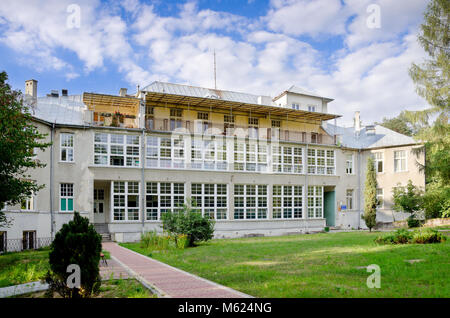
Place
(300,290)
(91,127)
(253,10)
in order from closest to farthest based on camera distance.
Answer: (300,290), (253,10), (91,127)

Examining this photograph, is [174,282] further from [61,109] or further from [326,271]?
[61,109]

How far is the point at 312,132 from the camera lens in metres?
37.0

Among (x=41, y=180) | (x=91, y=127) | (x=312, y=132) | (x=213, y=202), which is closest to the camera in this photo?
(x=41, y=180)

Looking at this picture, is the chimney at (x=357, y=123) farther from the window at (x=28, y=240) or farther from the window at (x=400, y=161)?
the window at (x=28, y=240)

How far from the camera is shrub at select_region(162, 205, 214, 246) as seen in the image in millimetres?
21234

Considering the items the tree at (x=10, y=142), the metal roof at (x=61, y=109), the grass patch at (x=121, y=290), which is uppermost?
the metal roof at (x=61, y=109)

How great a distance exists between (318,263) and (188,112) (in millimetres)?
21417

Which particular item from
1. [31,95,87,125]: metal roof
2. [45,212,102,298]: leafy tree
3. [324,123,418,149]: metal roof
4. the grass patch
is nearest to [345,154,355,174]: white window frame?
[324,123,418,149]: metal roof

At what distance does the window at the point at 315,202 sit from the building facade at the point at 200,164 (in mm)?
126

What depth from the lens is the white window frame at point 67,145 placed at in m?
26.6

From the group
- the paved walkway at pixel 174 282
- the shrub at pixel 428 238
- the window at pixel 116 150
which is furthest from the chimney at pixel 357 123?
the paved walkway at pixel 174 282

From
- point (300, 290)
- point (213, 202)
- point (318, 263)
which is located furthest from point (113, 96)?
point (300, 290)

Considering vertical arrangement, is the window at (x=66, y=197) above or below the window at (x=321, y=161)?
below

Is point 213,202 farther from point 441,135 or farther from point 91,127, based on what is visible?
point 441,135
